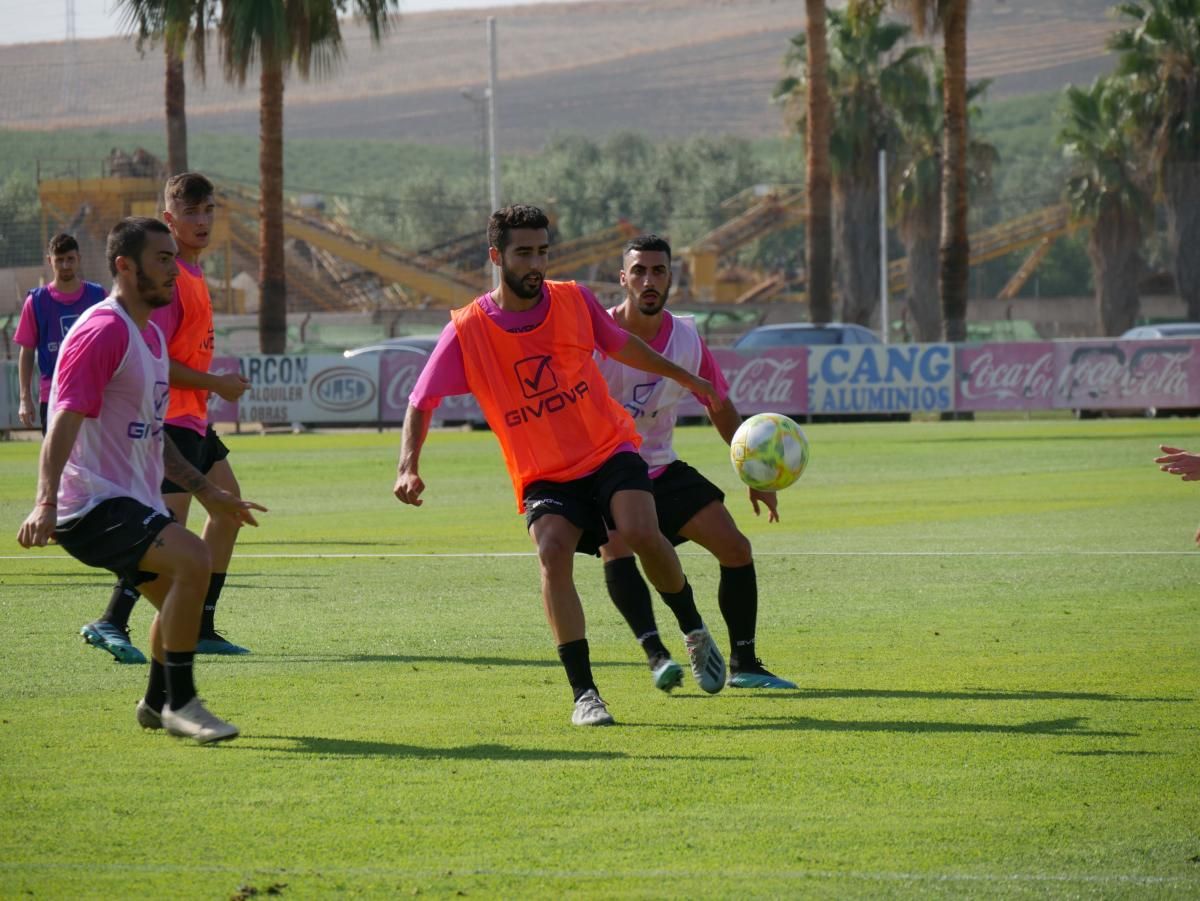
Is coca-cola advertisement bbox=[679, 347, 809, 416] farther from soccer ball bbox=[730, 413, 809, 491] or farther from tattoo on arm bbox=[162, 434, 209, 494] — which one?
tattoo on arm bbox=[162, 434, 209, 494]

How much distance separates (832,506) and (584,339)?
11.6m

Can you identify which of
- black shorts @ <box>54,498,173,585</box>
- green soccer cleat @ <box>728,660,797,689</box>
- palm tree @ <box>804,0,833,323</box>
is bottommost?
green soccer cleat @ <box>728,660,797,689</box>

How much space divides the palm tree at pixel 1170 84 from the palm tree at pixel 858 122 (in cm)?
667

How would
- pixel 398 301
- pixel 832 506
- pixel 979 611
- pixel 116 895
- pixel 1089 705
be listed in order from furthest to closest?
pixel 398 301
pixel 832 506
pixel 979 611
pixel 1089 705
pixel 116 895

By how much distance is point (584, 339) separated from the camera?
25.8 feet

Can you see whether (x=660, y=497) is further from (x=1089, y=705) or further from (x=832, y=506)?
(x=832, y=506)

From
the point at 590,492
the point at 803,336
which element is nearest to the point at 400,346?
the point at 803,336

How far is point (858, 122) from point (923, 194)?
4.56m

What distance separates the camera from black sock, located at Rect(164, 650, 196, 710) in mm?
7258

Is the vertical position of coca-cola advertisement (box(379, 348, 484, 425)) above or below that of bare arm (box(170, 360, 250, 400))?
below

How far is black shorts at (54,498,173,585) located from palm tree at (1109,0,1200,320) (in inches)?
2020

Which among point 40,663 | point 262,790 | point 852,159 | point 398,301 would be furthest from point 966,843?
point 398,301

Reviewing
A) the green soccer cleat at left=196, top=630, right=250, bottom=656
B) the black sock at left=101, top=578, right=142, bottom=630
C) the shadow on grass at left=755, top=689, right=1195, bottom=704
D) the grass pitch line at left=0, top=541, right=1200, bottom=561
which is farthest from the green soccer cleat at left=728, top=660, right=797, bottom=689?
the grass pitch line at left=0, top=541, right=1200, bottom=561

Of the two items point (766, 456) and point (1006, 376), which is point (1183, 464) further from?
point (1006, 376)
